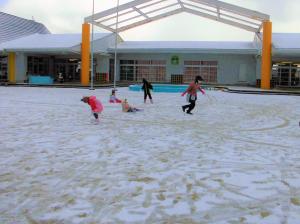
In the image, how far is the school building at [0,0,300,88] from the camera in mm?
30531

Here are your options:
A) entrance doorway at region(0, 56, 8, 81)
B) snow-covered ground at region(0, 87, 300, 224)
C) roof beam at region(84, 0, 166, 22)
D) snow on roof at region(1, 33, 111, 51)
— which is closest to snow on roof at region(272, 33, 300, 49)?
roof beam at region(84, 0, 166, 22)

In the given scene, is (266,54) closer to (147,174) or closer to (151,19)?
(151,19)

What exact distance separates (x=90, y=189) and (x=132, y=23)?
3035cm

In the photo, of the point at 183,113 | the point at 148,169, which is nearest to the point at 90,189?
the point at 148,169

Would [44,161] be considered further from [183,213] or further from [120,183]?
[183,213]

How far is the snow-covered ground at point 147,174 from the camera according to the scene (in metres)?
3.69

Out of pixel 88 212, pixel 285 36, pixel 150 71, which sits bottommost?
pixel 88 212

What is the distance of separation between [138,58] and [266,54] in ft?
41.2

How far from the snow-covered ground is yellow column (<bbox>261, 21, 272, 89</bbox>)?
19.4 metres

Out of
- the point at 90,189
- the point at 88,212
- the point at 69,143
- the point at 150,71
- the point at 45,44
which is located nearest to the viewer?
the point at 88,212

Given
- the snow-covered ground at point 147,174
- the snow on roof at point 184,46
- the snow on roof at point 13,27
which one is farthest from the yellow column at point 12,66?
the snow-covered ground at point 147,174

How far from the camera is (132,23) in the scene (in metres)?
33.4

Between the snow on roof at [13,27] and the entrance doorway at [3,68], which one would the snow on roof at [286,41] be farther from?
the snow on roof at [13,27]

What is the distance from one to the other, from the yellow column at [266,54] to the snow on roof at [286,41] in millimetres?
555
